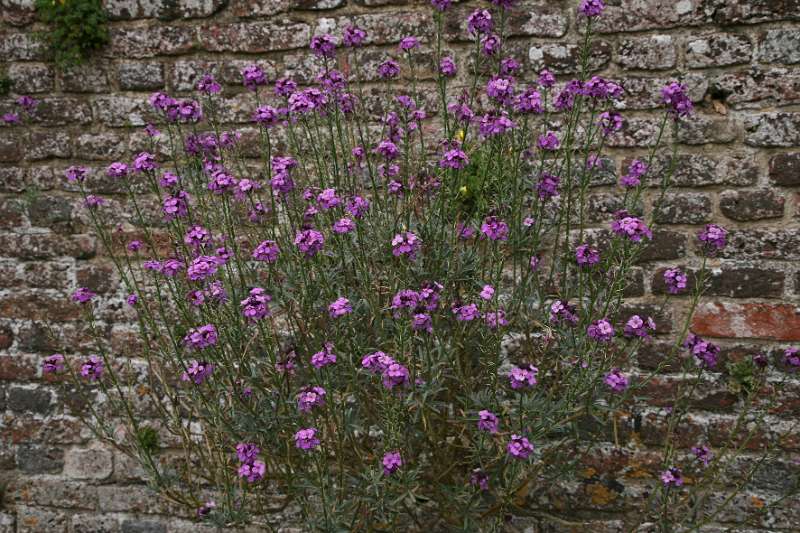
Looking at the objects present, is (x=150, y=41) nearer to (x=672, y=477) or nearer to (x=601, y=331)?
(x=601, y=331)

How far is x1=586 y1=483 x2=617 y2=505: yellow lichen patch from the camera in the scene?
3.05 m

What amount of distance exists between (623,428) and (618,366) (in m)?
0.28

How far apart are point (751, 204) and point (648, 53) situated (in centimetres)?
74

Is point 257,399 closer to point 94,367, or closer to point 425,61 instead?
point 94,367

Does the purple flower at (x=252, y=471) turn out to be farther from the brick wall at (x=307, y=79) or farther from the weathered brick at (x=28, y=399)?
the weathered brick at (x=28, y=399)

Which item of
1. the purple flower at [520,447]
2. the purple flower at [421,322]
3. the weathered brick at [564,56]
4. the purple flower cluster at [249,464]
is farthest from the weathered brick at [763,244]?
the purple flower cluster at [249,464]

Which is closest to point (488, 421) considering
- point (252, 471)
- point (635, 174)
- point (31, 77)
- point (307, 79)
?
point (252, 471)

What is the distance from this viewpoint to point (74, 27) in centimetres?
332

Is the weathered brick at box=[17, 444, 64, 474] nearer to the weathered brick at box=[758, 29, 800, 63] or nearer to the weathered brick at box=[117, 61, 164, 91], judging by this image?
the weathered brick at box=[117, 61, 164, 91]

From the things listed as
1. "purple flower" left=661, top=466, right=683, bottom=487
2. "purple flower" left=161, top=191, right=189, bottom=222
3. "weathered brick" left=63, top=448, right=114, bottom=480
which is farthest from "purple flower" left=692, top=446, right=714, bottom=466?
"weathered brick" left=63, top=448, right=114, bottom=480

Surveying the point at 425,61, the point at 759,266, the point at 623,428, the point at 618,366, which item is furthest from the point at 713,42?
the point at 623,428

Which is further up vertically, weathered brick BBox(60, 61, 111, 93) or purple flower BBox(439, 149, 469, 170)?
weathered brick BBox(60, 61, 111, 93)

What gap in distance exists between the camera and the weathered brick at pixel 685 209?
2.92 m

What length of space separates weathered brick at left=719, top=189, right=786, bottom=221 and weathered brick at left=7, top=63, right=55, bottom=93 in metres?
3.11
